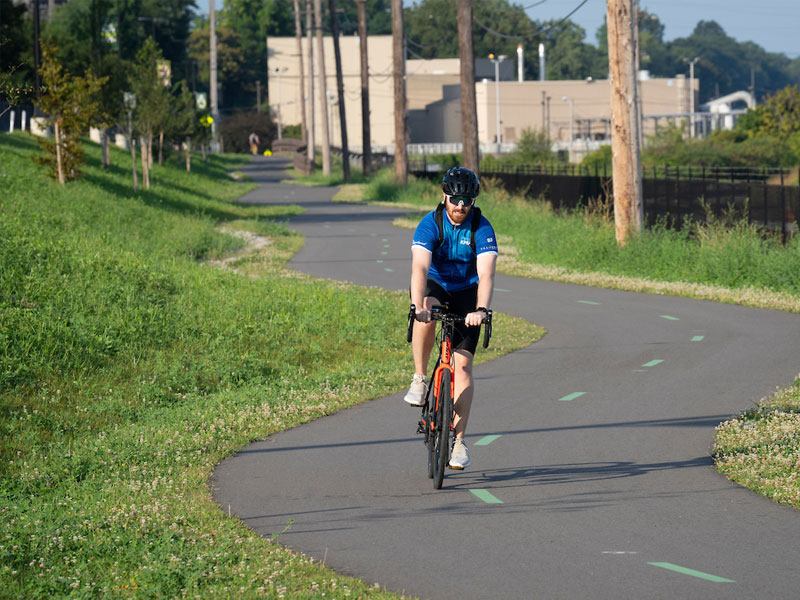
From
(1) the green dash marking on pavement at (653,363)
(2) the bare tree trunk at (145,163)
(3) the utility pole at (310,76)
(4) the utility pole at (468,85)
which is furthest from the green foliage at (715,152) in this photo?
(1) the green dash marking on pavement at (653,363)

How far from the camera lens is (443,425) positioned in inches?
291

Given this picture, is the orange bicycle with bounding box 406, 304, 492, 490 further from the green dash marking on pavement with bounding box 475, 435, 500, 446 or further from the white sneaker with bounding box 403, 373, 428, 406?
the green dash marking on pavement with bounding box 475, 435, 500, 446

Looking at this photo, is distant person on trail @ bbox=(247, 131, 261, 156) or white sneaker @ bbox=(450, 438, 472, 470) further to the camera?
distant person on trail @ bbox=(247, 131, 261, 156)

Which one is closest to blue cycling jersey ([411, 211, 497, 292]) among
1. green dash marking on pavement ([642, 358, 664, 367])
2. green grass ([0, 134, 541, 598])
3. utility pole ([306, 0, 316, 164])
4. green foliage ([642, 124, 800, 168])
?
green grass ([0, 134, 541, 598])

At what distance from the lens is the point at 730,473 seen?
7.84m

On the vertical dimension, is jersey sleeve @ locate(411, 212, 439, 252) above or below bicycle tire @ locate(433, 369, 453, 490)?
above

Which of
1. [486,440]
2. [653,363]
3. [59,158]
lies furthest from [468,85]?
[486,440]

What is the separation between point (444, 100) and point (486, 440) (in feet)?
424

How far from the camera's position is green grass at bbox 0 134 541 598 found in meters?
5.87

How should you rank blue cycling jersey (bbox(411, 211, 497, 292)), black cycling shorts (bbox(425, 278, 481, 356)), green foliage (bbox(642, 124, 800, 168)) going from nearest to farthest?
1. blue cycling jersey (bbox(411, 211, 497, 292))
2. black cycling shorts (bbox(425, 278, 481, 356))
3. green foliage (bbox(642, 124, 800, 168))

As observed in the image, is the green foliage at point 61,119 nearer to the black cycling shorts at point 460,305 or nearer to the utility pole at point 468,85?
the utility pole at point 468,85

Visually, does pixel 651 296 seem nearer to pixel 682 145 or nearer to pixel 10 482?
pixel 10 482

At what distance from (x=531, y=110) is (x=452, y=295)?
428 ft

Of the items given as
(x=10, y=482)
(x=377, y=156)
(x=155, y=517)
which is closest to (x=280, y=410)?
(x=10, y=482)
